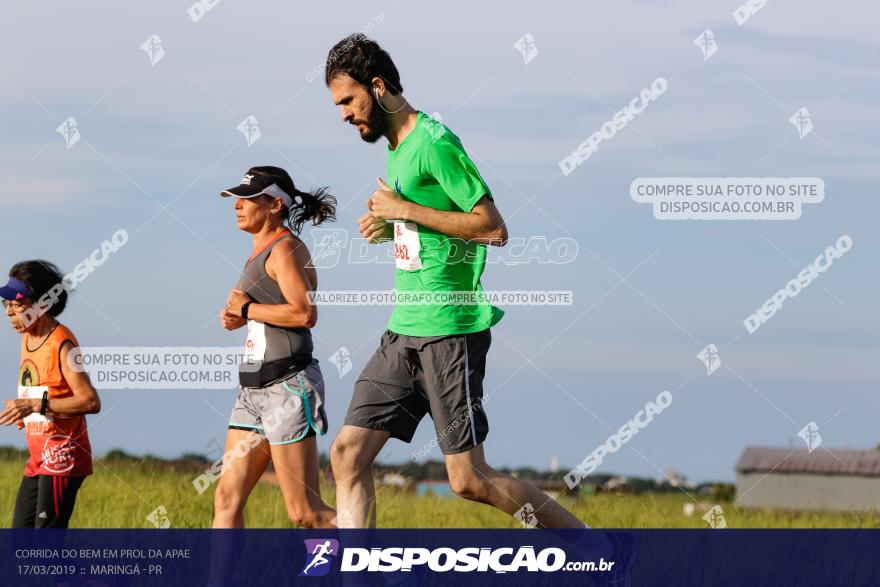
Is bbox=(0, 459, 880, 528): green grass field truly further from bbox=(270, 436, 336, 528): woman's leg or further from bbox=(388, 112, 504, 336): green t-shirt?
bbox=(388, 112, 504, 336): green t-shirt

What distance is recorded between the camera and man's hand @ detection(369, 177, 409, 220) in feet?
18.3

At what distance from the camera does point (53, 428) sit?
5.98 metres

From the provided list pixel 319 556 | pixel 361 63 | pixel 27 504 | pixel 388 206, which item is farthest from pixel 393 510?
pixel 361 63

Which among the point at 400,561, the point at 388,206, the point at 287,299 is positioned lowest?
the point at 400,561

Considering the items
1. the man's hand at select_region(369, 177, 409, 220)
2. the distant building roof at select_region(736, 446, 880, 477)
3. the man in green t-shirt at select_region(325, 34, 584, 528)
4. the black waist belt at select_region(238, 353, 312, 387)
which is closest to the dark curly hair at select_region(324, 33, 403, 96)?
the man in green t-shirt at select_region(325, 34, 584, 528)

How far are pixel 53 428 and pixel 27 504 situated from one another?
1.30ft

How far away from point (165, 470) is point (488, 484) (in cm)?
411

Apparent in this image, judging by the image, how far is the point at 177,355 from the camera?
643 cm

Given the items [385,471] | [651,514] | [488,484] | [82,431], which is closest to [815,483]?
[651,514]

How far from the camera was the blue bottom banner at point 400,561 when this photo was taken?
19.2ft

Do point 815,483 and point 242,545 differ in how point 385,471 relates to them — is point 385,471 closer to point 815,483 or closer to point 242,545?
point 242,545

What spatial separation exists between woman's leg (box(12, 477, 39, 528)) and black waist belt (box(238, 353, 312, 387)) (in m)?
1.14

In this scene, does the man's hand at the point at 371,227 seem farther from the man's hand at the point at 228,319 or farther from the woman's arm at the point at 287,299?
the man's hand at the point at 228,319

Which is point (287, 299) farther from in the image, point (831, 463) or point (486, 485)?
point (831, 463)
